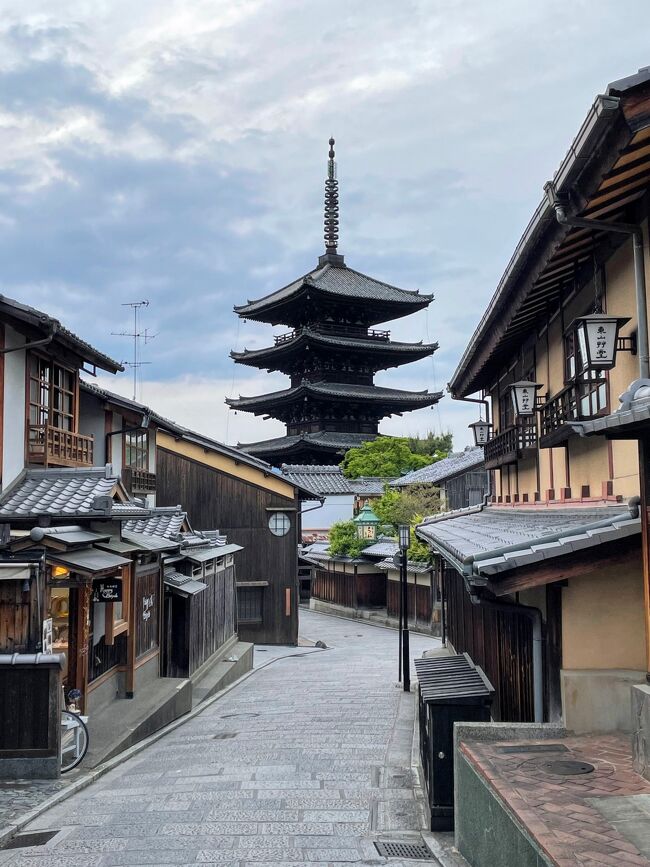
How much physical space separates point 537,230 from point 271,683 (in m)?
16.5

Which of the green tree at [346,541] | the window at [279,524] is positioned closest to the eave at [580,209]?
the window at [279,524]

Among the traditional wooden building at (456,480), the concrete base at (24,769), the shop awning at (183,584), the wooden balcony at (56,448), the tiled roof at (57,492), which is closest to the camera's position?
the concrete base at (24,769)

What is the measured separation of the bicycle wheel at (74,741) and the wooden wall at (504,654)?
590 centimetres

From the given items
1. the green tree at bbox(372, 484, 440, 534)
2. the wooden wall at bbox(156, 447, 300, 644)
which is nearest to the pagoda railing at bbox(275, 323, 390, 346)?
the green tree at bbox(372, 484, 440, 534)

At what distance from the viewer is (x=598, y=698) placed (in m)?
7.75

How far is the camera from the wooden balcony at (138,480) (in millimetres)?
25531

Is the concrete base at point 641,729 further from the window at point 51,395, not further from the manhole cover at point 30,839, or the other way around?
the window at point 51,395

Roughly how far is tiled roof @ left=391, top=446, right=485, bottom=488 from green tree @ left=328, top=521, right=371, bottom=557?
4197mm

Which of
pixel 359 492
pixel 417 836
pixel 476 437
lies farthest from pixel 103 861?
pixel 359 492

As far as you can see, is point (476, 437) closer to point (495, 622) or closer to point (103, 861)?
point (495, 622)

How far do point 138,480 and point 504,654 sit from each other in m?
18.5

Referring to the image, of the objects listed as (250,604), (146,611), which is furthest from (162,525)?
(250,604)

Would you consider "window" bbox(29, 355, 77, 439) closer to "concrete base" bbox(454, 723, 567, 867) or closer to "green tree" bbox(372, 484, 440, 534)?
"concrete base" bbox(454, 723, 567, 867)

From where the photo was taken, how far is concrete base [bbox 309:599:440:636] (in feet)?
A: 117
